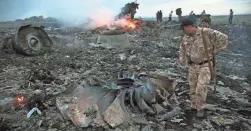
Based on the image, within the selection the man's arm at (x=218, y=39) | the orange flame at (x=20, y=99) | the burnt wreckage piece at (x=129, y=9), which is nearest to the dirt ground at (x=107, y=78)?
the orange flame at (x=20, y=99)

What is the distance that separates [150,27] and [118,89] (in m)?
18.1

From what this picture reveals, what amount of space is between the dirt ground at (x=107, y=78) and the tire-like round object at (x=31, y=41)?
1.12 feet

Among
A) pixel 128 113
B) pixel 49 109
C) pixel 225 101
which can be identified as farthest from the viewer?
pixel 225 101

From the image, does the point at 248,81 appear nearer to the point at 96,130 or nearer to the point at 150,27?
the point at 96,130

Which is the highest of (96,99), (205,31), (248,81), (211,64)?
(205,31)

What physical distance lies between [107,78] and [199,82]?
329cm

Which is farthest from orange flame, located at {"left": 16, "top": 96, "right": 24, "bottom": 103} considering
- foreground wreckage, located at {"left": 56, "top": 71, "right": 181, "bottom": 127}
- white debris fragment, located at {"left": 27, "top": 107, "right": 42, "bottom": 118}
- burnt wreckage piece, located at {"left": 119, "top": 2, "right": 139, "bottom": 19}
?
burnt wreckage piece, located at {"left": 119, "top": 2, "right": 139, "bottom": 19}

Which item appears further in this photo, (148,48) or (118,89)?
(148,48)

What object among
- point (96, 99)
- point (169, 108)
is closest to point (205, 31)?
point (169, 108)

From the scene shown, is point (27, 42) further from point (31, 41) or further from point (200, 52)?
point (200, 52)

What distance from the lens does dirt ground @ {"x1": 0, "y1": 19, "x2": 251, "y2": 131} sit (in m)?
4.86

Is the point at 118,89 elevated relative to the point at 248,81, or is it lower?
elevated

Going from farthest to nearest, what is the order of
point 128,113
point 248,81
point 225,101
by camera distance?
Result: point 248,81 → point 225,101 → point 128,113

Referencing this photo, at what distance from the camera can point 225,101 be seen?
616cm
